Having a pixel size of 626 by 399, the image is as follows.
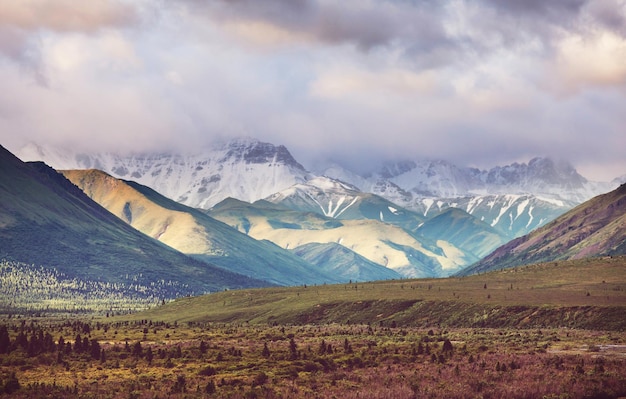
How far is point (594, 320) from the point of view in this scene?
187625mm

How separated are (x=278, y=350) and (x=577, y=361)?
140 ft

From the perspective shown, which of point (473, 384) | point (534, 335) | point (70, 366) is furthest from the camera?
point (534, 335)

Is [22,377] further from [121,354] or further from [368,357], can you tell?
[368,357]

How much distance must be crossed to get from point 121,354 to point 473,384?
52956 millimetres

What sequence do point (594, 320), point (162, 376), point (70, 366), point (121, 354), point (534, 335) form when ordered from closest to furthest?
1. point (162, 376)
2. point (70, 366)
3. point (121, 354)
4. point (534, 335)
5. point (594, 320)

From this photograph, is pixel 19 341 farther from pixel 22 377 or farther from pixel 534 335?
pixel 534 335

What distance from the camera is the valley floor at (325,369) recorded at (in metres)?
91.6

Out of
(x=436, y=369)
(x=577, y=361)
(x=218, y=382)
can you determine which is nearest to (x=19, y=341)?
(x=218, y=382)

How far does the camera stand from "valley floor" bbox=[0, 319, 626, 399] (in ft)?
300

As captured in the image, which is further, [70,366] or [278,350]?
[278,350]

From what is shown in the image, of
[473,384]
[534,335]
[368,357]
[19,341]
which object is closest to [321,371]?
[368,357]

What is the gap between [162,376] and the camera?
102938mm

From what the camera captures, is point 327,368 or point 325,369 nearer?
point 325,369

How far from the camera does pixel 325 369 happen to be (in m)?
109
